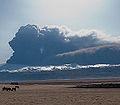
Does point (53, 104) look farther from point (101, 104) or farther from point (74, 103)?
point (101, 104)

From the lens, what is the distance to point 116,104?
142ft

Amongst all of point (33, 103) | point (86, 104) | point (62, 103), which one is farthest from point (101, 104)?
point (33, 103)

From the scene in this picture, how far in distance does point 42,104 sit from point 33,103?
7.37 feet

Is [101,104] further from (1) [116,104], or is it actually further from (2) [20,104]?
(2) [20,104]

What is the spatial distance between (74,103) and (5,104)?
7826 millimetres

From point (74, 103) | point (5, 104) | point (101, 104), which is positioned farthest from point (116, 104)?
point (5, 104)

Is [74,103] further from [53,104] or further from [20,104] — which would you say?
[20,104]

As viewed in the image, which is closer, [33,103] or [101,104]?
[101,104]

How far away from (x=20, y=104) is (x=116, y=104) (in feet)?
36.2

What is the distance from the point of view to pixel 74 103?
152ft

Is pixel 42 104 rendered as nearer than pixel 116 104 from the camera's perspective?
No

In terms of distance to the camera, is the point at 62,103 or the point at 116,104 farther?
the point at 62,103

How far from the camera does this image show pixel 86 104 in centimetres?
4450

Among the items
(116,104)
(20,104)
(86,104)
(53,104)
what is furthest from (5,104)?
(116,104)
